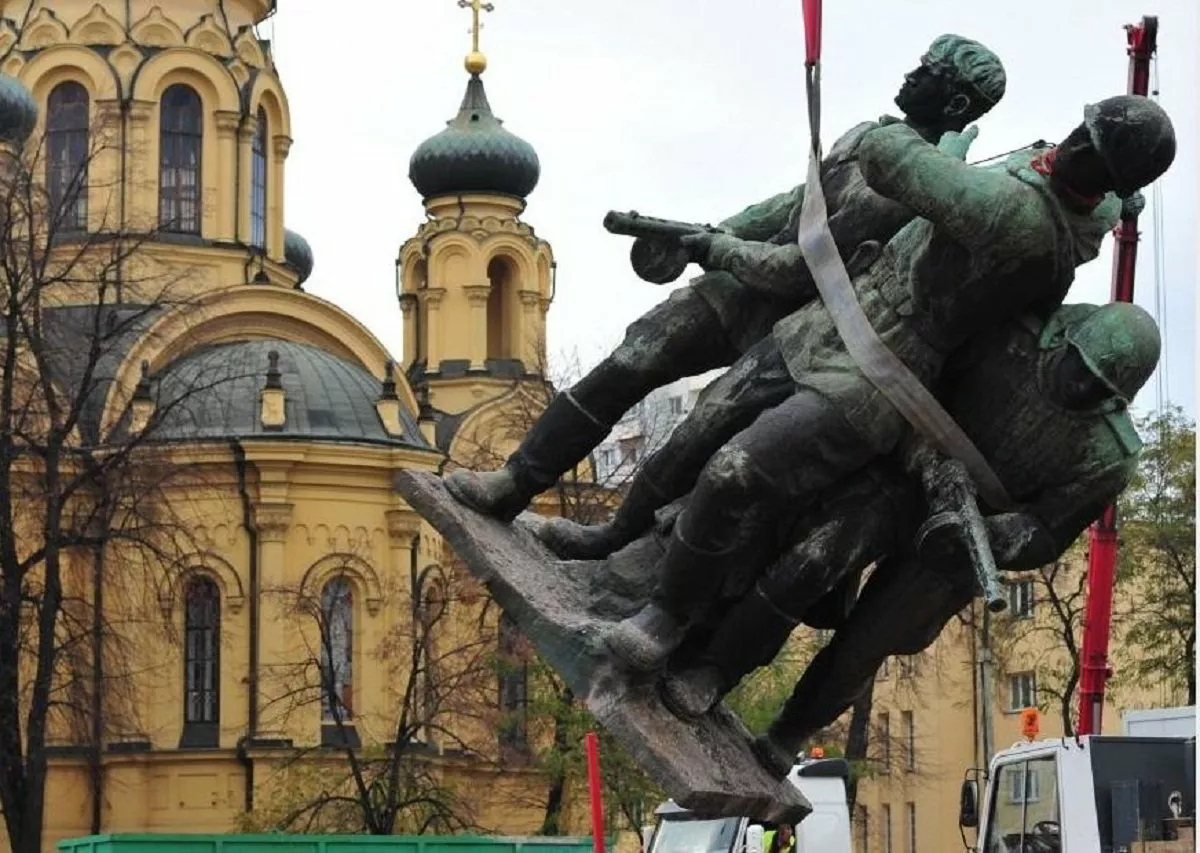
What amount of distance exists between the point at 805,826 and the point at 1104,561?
176 inches

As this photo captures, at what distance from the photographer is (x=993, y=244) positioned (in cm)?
688

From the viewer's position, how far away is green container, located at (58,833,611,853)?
27781mm

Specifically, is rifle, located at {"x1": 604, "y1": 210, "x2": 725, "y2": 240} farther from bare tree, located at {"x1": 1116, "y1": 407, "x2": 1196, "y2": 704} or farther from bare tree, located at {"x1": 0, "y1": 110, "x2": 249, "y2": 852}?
bare tree, located at {"x1": 1116, "y1": 407, "x2": 1196, "y2": 704}

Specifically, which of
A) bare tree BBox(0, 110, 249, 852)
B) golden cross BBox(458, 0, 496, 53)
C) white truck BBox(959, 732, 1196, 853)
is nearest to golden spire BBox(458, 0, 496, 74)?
golden cross BBox(458, 0, 496, 53)

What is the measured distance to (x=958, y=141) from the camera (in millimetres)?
7473

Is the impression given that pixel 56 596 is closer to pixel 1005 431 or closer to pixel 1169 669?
pixel 1169 669

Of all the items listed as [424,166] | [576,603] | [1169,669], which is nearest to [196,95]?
[424,166]

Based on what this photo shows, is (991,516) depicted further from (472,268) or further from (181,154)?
(472,268)

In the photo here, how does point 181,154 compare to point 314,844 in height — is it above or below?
above

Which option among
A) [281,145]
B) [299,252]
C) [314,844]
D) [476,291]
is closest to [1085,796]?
[314,844]

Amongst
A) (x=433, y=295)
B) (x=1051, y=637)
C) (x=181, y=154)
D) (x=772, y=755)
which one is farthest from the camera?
(x=433, y=295)

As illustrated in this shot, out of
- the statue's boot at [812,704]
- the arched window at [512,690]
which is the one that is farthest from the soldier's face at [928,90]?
the arched window at [512,690]

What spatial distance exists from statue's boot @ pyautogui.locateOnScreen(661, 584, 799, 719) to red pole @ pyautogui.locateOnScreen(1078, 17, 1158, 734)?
959 cm

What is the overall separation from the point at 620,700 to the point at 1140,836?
33.6 feet
